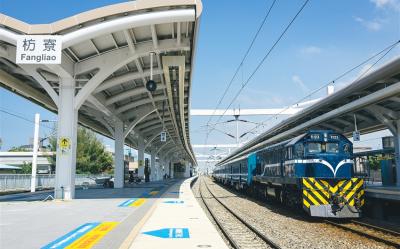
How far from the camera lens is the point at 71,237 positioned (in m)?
9.65

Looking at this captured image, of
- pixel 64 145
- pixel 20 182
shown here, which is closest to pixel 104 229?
pixel 64 145

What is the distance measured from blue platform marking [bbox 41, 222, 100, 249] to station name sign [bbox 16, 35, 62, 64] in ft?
26.8

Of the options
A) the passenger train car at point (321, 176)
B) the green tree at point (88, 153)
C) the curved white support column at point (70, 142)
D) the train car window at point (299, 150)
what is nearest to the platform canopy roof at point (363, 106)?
the passenger train car at point (321, 176)

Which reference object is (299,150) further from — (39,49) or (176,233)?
(39,49)

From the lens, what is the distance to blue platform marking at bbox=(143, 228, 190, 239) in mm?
10125

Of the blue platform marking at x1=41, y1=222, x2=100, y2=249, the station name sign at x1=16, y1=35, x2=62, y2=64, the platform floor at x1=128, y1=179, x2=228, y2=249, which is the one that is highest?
the station name sign at x1=16, y1=35, x2=62, y2=64

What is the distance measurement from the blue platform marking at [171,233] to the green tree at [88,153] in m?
50.3

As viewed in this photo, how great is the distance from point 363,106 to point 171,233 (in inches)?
388

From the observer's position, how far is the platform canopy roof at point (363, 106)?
14625 millimetres

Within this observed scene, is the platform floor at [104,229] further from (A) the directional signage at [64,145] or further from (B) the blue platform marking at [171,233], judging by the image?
(A) the directional signage at [64,145]

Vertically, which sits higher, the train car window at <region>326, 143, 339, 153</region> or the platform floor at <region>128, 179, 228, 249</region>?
the train car window at <region>326, 143, 339, 153</region>

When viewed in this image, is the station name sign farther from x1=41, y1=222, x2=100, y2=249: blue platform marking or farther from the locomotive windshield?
the locomotive windshield

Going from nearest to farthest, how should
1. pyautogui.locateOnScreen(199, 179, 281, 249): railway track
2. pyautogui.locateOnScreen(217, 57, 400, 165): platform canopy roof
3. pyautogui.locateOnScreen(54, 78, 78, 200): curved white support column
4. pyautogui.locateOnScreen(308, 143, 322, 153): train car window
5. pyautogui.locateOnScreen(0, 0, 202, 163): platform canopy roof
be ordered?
pyautogui.locateOnScreen(199, 179, 281, 249): railway track, pyautogui.locateOnScreen(217, 57, 400, 165): platform canopy roof, pyautogui.locateOnScreen(308, 143, 322, 153): train car window, pyautogui.locateOnScreen(0, 0, 202, 163): platform canopy roof, pyautogui.locateOnScreen(54, 78, 78, 200): curved white support column

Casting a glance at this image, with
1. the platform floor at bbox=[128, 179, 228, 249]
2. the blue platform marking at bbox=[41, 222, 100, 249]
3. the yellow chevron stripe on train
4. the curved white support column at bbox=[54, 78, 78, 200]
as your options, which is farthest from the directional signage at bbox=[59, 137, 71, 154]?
the yellow chevron stripe on train
